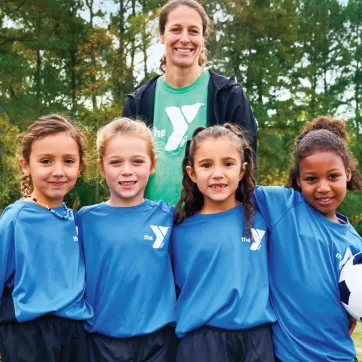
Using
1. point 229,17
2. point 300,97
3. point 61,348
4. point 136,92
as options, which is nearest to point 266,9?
point 229,17

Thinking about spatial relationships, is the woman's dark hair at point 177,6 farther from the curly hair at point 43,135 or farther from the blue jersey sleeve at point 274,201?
the blue jersey sleeve at point 274,201

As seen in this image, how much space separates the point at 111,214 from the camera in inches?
127

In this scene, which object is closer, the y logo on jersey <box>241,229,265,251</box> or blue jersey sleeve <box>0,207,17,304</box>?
blue jersey sleeve <box>0,207,17,304</box>

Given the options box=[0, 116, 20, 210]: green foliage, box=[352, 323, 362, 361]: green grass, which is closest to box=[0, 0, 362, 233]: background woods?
box=[0, 116, 20, 210]: green foliage

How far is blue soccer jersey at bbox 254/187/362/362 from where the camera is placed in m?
3.07

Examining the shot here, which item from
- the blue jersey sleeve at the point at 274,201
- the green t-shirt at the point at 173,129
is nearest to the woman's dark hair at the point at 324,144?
the blue jersey sleeve at the point at 274,201

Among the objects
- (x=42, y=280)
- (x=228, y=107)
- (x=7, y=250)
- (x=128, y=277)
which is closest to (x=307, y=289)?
(x=128, y=277)

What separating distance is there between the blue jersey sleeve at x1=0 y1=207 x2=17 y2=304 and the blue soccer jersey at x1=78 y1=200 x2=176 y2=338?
1.27 feet

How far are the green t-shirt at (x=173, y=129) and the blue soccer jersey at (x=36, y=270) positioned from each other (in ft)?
2.52

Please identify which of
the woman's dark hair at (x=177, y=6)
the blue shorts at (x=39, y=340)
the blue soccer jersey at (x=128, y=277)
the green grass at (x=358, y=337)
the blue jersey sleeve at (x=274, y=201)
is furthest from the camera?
the green grass at (x=358, y=337)

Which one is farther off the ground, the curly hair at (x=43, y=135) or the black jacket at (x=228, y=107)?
the black jacket at (x=228, y=107)

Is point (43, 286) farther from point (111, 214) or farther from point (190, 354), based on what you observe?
point (190, 354)

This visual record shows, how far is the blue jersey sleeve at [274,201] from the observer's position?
3230mm

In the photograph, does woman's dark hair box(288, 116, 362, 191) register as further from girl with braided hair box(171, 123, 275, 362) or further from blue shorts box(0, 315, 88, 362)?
blue shorts box(0, 315, 88, 362)
